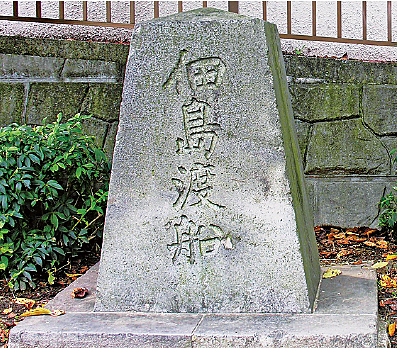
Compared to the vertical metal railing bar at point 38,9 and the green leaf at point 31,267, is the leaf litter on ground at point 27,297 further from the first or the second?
the vertical metal railing bar at point 38,9

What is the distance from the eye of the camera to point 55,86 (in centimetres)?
417

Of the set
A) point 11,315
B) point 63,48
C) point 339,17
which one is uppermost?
point 339,17

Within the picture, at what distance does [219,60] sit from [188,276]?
92 cm

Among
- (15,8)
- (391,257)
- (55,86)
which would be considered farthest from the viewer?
(15,8)

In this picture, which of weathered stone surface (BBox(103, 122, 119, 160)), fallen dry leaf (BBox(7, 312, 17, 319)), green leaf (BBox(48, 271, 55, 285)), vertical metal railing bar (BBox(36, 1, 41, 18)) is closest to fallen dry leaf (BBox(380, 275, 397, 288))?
green leaf (BBox(48, 271, 55, 285))

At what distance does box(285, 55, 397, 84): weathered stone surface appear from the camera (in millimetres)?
4441

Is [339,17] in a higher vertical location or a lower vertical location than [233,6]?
lower

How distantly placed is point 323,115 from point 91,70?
181cm

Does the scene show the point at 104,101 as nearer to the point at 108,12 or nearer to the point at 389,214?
the point at 108,12

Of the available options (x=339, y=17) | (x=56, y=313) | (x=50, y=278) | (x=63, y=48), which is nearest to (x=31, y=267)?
(x=50, y=278)

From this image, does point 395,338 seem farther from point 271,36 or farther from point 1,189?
point 1,189

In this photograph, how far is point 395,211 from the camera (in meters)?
4.01

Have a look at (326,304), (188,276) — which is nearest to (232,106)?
(188,276)

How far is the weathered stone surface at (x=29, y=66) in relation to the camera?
13.8ft
